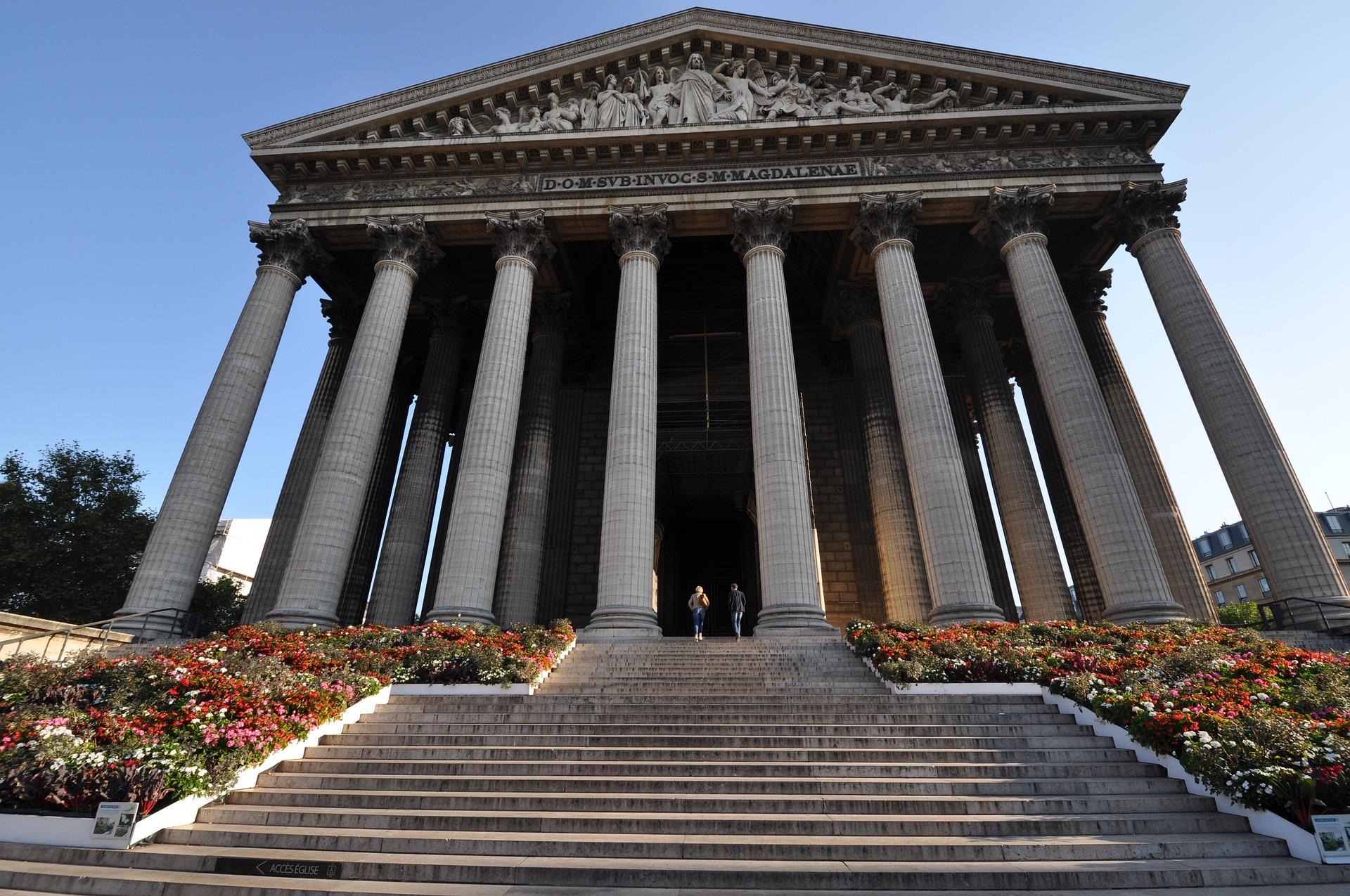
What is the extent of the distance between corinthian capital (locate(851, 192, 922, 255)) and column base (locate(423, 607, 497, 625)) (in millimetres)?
16452

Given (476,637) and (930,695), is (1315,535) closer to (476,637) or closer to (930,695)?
(930,695)

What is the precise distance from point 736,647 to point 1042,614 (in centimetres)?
1105

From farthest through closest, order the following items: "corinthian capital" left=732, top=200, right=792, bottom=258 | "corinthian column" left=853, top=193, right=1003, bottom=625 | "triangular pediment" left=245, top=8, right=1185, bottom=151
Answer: "triangular pediment" left=245, top=8, right=1185, bottom=151, "corinthian capital" left=732, top=200, right=792, bottom=258, "corinthian column" left=853, top=193, right=1003, bottom=625

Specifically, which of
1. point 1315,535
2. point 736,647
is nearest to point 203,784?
point 736,647

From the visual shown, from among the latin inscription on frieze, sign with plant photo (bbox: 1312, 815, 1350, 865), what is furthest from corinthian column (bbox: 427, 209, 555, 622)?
sign with plant photo (bbox: 1312, 815, 1350, 865)

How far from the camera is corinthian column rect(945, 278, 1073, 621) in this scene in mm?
20875

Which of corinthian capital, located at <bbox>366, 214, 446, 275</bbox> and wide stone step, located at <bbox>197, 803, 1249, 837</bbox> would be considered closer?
wide stone step, located at <bbox>197, 803, 1249, 837</bbox>

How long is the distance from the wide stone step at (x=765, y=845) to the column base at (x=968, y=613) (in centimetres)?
923

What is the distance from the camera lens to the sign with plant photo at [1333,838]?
6.29 metres

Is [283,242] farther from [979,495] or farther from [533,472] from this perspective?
[979,495]

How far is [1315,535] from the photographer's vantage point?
54.2 ft

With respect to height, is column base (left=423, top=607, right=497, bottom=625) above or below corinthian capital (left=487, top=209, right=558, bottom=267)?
below

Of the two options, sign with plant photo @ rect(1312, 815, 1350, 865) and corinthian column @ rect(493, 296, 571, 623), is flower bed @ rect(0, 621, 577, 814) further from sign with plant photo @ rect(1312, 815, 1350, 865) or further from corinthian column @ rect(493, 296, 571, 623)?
sign with plant photo @ rect(1312, 815, 1350, 865)

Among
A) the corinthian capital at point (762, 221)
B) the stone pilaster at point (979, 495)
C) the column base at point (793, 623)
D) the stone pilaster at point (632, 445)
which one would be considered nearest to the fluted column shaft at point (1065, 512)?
the stone pilaster at point (979, 495)
